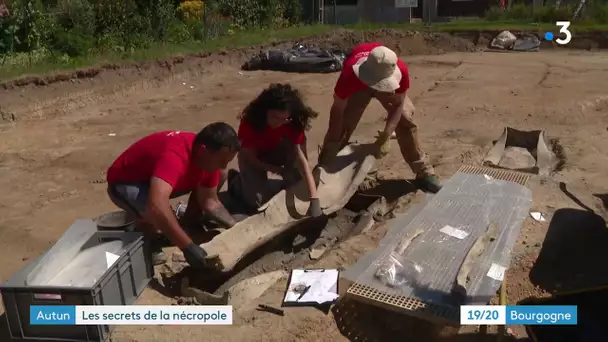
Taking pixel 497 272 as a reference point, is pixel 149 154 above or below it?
above

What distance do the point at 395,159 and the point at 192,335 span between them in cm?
378

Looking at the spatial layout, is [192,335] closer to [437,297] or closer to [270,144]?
[437,297]

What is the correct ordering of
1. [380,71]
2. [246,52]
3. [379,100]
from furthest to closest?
[246,52]
[379,100]
[380,71]

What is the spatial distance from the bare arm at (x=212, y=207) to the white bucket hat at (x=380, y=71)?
1.61 metres

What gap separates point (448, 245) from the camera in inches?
144

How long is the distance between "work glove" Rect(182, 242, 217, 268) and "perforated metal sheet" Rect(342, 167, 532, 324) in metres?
0.88

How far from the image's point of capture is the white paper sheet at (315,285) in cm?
330

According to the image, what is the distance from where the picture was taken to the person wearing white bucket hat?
14.9 feet

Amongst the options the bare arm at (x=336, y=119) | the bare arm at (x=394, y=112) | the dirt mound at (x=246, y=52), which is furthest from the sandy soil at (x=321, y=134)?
the bare arm at (x=336, y=119)

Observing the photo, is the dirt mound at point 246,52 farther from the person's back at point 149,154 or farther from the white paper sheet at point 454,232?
the white paper sheet at point 454,232

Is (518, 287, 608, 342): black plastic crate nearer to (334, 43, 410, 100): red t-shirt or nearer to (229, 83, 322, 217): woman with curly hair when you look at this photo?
(229, 83, 322, 217): woman with curly hair

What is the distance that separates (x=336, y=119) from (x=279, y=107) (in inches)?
40.7
